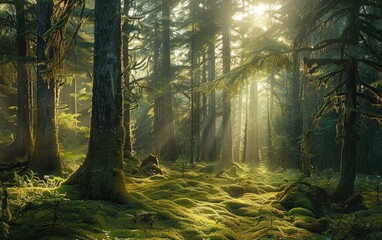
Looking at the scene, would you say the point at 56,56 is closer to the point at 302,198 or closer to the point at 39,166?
the point at 39,166

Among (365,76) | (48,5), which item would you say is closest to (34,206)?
(48,5)

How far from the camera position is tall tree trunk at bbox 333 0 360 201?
35.6 feet

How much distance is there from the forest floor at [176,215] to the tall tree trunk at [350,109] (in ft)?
2.94

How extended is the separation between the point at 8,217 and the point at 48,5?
9.15 meters

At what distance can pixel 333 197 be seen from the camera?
11.5 m

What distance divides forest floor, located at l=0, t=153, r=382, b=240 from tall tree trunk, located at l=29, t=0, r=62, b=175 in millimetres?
1884

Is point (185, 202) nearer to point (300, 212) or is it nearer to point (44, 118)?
point (300, 212)

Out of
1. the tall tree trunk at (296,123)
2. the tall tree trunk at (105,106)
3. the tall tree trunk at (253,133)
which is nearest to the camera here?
the tall tree trunk at (105,106)

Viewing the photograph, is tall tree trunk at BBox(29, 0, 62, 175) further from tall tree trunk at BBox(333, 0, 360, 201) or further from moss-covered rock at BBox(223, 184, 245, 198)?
tall tree trunk at BBox(333, 0, 360, 201)

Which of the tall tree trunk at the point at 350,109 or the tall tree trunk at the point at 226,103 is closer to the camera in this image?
the tall tree trunk at the point at 350,109

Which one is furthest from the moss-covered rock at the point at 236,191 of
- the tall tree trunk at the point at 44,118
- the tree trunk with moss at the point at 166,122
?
the tree trunk with moss at the point at 166,122

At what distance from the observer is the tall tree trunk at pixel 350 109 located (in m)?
10.9

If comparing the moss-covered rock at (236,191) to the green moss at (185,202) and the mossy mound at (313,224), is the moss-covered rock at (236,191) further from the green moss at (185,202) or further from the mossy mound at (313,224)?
the mossy mound at (313,224)

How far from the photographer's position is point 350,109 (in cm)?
1068
